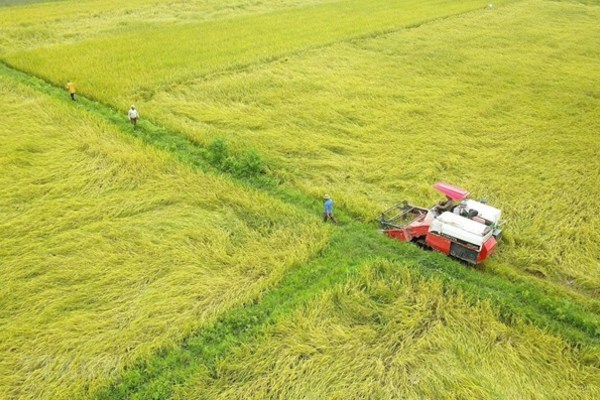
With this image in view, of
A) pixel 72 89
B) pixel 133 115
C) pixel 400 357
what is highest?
pixel 72 89

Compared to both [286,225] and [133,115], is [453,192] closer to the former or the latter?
[286,225]

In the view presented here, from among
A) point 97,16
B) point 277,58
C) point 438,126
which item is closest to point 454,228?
point 438,126

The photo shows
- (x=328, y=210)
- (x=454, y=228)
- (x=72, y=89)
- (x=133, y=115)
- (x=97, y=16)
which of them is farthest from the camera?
(x=97, y=16)

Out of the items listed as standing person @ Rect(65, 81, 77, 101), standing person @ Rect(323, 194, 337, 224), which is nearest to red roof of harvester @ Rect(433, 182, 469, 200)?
standing person @ Rect(323, 194, 337, 224)

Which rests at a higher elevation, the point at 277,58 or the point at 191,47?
the point at 191,47

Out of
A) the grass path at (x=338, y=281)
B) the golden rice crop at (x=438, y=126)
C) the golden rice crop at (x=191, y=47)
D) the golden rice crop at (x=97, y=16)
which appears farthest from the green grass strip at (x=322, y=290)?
the golden rice crop at (x=97, y=16)

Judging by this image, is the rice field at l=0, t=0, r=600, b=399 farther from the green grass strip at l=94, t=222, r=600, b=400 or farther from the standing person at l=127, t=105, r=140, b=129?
the standing person at l=127, t=105, r=140, b=129
